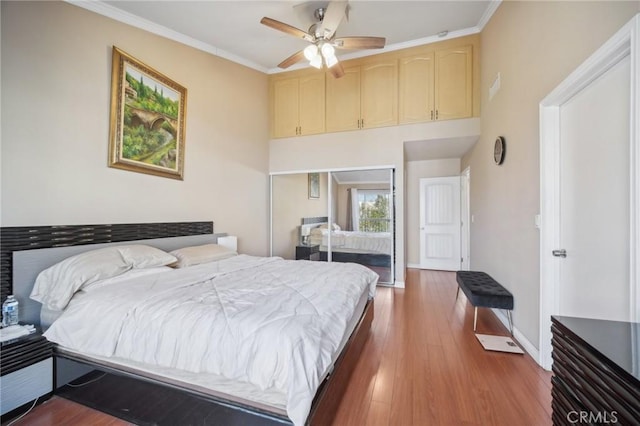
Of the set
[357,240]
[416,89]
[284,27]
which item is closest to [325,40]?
[284,27]

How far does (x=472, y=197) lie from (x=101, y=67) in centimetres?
515

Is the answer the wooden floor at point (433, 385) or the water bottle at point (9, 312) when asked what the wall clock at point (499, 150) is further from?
the water bottle at point (9, 312)

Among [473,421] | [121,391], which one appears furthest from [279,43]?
[473,421]

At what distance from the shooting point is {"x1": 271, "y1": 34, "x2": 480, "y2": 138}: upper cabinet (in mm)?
3855

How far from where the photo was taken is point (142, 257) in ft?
7.78

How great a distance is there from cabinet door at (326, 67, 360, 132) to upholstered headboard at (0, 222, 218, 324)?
3344 millimetres

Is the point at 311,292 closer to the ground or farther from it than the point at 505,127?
closer to the ground

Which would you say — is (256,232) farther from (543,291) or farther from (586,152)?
(586,152)

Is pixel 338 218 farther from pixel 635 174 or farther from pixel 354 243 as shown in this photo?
pixel 635 174

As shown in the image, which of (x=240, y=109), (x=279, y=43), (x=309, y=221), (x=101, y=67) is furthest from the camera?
(x=309, y=221)

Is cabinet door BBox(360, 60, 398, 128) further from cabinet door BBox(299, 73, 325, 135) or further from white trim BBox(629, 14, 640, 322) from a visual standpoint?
white trim BBox(629, 14, 640, 322)

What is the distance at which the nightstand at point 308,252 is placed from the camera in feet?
16.1

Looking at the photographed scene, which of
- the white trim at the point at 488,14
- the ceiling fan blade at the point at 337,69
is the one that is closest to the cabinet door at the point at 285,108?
the ceiling fan blade at the point at 337,69

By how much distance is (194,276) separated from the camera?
2.18 meters
